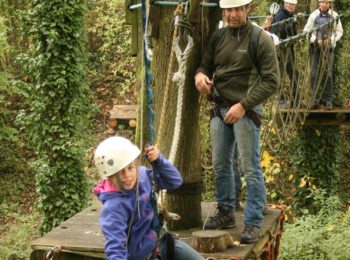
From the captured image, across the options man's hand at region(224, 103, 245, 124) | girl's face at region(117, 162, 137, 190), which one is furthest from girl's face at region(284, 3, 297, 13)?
girl's face at region(117, 162, 137, 190)

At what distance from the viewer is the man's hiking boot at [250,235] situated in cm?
378

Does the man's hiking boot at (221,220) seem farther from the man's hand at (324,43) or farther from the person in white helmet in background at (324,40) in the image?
the man's hand at (324,43)

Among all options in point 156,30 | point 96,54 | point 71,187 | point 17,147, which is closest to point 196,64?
point 156,30

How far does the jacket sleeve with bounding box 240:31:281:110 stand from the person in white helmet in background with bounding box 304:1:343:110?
550 cm

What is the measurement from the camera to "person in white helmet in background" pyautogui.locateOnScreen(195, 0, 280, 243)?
3.72 meters

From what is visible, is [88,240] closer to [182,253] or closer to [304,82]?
[182,253]

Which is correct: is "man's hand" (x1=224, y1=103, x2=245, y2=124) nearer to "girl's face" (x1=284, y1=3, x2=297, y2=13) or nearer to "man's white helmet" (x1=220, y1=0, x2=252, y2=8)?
"man's white helmet" (x1=220, y1=0, x2=252, y2=8)

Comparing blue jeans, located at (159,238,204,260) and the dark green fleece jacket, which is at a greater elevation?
the dark green fleece jacket

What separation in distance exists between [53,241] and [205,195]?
877cm

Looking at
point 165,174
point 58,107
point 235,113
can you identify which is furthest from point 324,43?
point 165,174

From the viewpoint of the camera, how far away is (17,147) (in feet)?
52.2

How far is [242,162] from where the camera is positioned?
3.81 metres

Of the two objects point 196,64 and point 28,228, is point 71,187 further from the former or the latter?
point 196,64

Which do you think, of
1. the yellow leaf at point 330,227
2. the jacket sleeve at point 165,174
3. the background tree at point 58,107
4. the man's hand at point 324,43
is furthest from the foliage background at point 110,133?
the jacket sleeve at point 165,174
